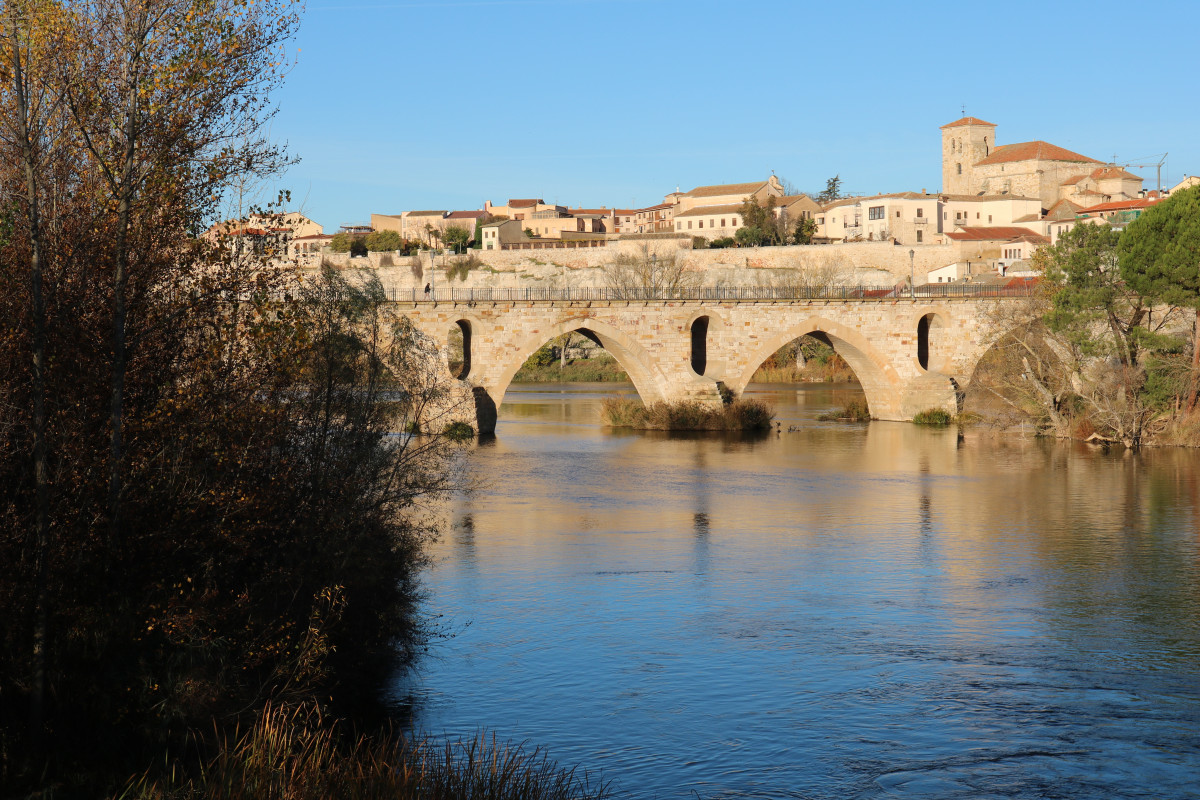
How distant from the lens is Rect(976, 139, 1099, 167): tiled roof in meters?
78.1

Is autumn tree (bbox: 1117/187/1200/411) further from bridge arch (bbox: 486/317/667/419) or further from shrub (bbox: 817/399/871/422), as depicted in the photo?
bridge arch (bbox: 486/317/667/419)

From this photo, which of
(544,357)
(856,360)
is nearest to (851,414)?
(856,360)

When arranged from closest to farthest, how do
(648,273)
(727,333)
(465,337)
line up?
(727,333)
(465,337)
(648,273)

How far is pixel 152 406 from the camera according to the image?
30.5 ft

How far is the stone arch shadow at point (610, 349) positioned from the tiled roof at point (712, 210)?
43596mm

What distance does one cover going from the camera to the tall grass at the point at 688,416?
3625 centimetres

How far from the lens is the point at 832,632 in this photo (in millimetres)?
13492

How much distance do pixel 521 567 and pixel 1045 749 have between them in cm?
845

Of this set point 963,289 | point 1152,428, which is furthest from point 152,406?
point 963,289

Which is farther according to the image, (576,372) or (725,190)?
(725,190)

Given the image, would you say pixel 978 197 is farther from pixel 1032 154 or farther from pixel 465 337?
pixel 465 337

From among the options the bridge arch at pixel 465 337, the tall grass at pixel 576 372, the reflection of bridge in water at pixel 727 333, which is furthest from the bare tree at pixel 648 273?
the bridge arch at pixel 465 337

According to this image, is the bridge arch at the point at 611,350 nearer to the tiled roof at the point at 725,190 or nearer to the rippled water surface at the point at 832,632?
the rippled water surface at the point at 832,632

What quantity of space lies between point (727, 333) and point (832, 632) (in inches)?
1000
